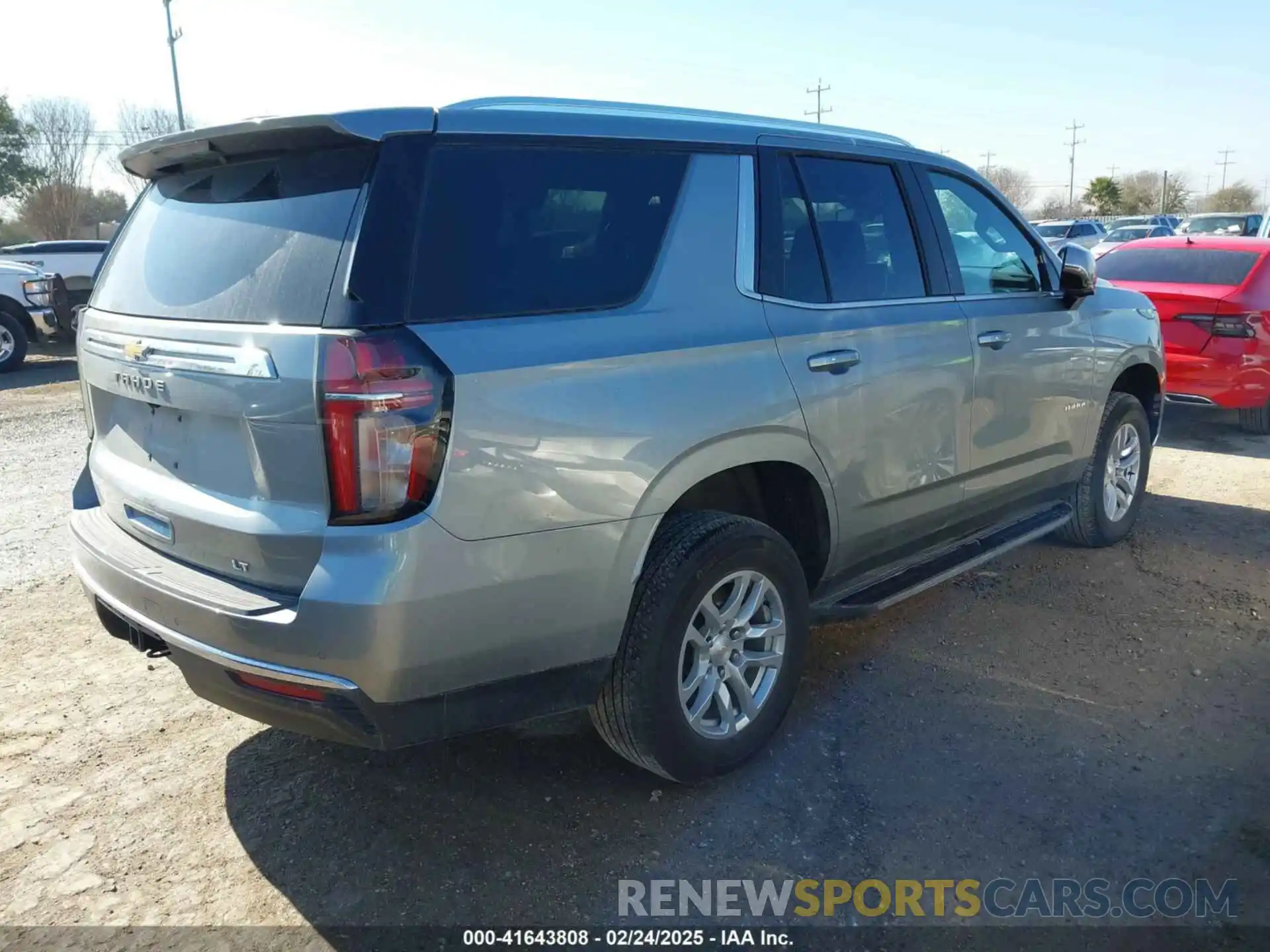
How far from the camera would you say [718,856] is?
9.32 ft

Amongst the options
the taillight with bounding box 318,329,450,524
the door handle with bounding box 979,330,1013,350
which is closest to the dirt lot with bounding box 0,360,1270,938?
the taillight with bounding box 318,329,450,524

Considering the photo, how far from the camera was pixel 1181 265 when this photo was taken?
848 centimetres

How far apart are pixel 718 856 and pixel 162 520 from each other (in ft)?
5.97

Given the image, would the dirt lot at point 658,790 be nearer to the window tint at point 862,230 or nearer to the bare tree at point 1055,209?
the window tint at point 862,230

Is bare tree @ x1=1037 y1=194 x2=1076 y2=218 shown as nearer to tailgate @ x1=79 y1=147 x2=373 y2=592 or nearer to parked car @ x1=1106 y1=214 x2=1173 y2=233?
parked car @ x1=1106 y1=214 x2=1173 y2=233

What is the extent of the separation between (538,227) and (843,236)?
1401 mm

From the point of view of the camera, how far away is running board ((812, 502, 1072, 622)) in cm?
353

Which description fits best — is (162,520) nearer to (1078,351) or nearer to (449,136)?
(449,136)

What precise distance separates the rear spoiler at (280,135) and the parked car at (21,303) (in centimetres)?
1132

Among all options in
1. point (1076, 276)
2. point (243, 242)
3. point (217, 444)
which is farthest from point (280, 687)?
point (1076, 276)

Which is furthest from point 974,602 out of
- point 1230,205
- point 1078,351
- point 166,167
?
point 1230,205

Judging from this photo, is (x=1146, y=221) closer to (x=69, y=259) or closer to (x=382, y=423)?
(x=69, y=259)

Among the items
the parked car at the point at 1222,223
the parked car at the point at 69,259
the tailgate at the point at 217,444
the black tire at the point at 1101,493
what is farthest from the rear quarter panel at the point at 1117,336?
the parked car at the point at 1222,223

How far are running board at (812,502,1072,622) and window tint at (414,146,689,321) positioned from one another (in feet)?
4.57
